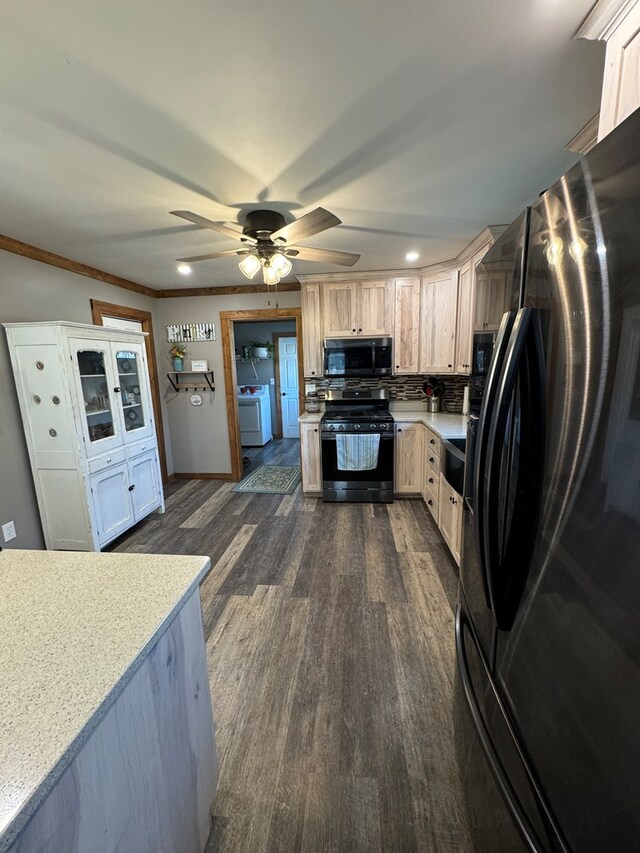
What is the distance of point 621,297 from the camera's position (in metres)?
0.48

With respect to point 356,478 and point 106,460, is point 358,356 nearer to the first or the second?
point 356,478

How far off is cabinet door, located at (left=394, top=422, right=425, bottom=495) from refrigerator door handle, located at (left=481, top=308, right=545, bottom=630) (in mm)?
2681

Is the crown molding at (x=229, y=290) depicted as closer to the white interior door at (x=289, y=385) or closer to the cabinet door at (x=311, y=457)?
the cabinet door at (x=311, y=457)

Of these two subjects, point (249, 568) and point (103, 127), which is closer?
point (103, 127)

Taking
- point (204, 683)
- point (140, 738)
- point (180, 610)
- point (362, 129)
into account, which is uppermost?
point (362, 129)

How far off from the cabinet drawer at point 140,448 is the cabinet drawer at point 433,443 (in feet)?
8.84

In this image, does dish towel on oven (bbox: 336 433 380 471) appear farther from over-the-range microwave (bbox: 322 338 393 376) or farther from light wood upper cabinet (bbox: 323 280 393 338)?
light wood upper cabinet (bbox: 323 280 393 338)

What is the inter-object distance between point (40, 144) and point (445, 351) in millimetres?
3196

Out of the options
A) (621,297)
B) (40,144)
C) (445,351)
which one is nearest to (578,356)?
(621,297)

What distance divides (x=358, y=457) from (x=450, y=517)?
119 centimetres

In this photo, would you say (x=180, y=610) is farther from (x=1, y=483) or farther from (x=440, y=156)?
(x=1, y=483)

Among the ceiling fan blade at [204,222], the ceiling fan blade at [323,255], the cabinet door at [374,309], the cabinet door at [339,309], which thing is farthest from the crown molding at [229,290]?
the ceiling fan blade at [204,222]

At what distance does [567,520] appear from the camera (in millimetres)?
586

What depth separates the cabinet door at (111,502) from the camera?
9.05ft
